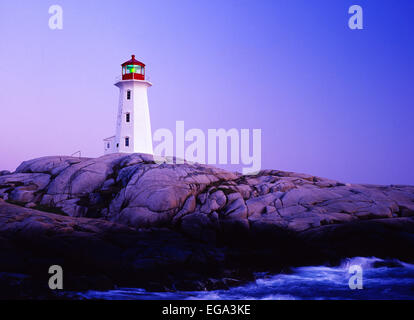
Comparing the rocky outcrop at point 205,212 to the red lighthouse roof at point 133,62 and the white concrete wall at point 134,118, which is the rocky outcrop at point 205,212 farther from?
the red lighthouse roof at point 133,62

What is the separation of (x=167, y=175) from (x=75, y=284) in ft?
37.2

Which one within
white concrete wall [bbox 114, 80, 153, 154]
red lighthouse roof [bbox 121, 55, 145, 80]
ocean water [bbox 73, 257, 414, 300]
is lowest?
ocean water [bbox 73, 257, 414, 300]

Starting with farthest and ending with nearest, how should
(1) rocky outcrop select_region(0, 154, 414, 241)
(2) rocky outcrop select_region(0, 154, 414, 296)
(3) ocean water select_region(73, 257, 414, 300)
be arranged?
(1) rocky outcrop select_region(0, 154, 414, 241), (2) rocky outcrop select_region(0, 154, 414, 296), (3) ocean water select_region(73, 257, 414, 300)

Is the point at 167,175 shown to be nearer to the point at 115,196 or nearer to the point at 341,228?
the point at 115,196

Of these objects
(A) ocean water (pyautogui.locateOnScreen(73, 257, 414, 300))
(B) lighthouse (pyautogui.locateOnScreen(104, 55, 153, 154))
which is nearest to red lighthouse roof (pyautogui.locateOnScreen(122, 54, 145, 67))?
(B) lighthouse (pyautogui.locateOnScreen(104, 55, 153, 154))

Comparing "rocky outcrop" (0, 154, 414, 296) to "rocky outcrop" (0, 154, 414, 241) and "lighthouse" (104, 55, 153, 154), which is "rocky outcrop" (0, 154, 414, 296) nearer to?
"rocky outcrop" (0, 154, 414, 241)

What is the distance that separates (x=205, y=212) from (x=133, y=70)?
24127mm

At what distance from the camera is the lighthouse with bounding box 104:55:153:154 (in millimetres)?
44719

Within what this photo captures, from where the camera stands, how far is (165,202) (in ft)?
87.8

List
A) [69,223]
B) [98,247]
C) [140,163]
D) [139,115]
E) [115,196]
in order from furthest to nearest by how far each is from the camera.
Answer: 1. [139,115]
2. [140,163]
3. [115,196]
4. [69,223]
5. [98,247]

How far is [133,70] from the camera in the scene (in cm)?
4528

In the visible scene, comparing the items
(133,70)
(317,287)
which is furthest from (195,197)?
(133,70)

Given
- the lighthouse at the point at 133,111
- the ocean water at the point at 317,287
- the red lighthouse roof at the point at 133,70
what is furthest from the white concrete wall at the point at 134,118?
the ocean water at the point at 317,287

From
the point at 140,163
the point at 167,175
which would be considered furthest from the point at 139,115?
the point at 167,175
